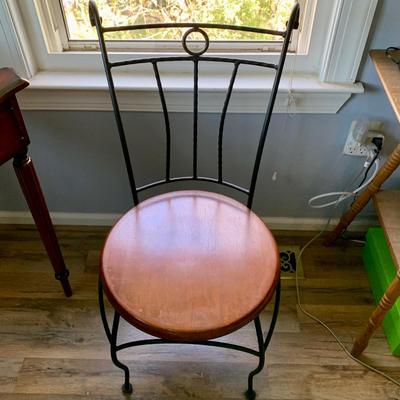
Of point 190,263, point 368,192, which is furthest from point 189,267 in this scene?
point 368,192

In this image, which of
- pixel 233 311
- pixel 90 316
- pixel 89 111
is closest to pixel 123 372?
pixel 90 316

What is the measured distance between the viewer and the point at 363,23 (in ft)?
3.44

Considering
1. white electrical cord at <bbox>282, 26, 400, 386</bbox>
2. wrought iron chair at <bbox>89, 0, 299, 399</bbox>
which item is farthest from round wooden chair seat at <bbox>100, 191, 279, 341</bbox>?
white electrical cord at <bbox>282, 26, 400, 386</bbox>

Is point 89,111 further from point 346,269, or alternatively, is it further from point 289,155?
point 346,269

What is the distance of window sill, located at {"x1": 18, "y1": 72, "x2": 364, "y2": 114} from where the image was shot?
1.16m

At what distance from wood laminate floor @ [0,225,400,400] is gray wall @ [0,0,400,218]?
10.6 inches

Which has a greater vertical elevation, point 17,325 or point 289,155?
point 289,155

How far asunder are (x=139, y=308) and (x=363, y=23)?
3.02 feet

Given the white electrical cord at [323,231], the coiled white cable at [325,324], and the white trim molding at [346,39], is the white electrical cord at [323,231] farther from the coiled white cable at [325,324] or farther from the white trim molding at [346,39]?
the white trim molding at [346,39]

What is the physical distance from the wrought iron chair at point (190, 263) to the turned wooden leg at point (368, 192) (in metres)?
0.43

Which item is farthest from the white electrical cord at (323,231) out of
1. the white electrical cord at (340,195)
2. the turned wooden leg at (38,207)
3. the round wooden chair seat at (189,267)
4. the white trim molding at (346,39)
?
the turned wooden leg at (38,207)

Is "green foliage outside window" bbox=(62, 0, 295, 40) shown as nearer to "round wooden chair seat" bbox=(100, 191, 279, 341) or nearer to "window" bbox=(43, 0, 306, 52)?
"window" bbox=(43, 0, 306, 52)

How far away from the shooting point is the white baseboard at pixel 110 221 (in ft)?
5.09

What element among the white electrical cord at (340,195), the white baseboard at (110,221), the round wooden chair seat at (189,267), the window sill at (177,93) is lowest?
the white baseboard at (110,221)
